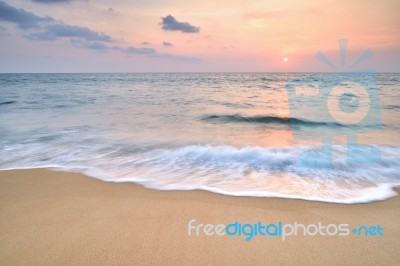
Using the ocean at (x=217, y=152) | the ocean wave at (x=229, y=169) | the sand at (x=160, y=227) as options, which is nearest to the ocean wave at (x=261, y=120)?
the ocean at (x=217, y=152)

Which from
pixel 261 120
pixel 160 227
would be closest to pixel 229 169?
pixel 160 227

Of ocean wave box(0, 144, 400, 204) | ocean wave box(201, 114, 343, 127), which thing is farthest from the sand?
ocean wave box(201, 114, 343, 127)

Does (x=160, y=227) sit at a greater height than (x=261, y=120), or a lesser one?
lesser

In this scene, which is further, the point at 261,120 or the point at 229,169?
the point at 261,120

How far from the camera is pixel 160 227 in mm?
2523

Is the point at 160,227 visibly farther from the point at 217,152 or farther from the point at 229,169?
the point at 217,152

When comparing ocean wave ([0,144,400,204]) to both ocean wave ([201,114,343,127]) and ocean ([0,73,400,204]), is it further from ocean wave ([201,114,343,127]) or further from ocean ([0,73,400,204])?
ocean wave ([201,114,343,127])

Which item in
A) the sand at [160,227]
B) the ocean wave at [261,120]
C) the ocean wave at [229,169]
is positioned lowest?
the sand at [160,227]

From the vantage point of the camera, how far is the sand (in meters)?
2.12

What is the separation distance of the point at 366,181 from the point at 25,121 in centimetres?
1096

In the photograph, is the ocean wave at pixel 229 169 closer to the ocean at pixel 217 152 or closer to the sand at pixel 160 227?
the ocean at pixel 217 152

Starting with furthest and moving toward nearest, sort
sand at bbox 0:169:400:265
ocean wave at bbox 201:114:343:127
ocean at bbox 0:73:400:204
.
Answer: ocean wave at bbox 201:114:343:127 → ocean at bbox 0:73:400:204 → sand at bbox 0:169:400:265

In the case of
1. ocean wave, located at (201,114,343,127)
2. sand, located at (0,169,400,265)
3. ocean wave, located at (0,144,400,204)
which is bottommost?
sand, located at (0,169,400,265)

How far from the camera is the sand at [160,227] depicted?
6.95 feet
